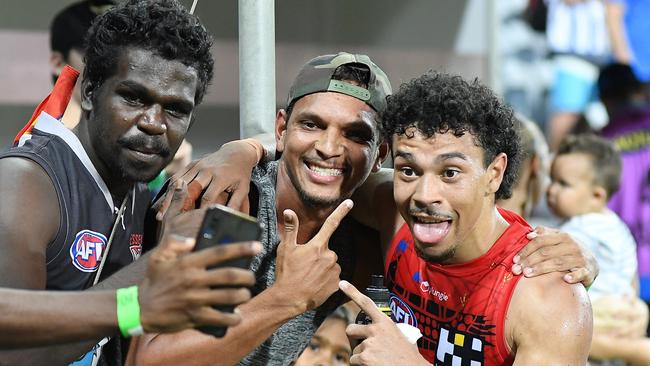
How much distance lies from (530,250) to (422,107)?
2.00 ft

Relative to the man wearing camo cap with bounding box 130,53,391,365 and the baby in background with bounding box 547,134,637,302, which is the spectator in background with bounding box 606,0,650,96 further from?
the man wearing camo cap with bounding box 130,53,391,365

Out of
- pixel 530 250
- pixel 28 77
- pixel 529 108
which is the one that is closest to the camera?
pixel 530 250

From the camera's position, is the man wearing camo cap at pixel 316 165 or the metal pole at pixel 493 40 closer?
the man wearing camo cap at pixel 316 165

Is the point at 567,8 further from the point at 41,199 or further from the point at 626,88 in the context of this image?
the point at 41,199

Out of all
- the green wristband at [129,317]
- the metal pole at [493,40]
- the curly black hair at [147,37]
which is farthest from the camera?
the metal pole at [493,40]

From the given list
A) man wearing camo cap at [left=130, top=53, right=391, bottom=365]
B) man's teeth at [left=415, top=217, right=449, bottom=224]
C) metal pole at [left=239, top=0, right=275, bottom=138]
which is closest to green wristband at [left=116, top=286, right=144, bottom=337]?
man wearing camo cap at [left=130, top=53, right=391, bottom=365]

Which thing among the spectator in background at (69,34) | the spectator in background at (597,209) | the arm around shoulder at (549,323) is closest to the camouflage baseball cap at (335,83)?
the arm around shoulder at (549,323)

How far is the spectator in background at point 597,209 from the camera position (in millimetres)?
5488

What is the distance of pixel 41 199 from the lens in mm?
2924

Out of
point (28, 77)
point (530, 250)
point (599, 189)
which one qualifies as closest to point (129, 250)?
point (530, 250)

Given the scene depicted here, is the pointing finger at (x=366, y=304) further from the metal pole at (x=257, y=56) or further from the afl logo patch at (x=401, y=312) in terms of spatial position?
the metal pole at (x=257, y=56)

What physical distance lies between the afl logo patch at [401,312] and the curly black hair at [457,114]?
0.53 m

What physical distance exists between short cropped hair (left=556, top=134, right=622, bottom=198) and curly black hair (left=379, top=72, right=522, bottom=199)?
230 cm

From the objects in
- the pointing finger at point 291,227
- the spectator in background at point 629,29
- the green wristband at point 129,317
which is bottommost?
the green wristband at point 129,317
